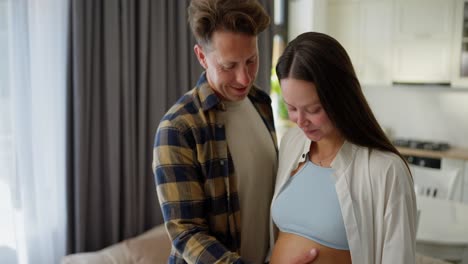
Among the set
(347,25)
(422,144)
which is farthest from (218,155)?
(347,25)

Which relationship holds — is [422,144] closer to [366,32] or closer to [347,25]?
[366,32]

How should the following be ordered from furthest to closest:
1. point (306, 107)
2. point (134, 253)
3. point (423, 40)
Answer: point (423, 40) → point (134, 253) → point (306, 107)

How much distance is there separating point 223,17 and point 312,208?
1.72ft

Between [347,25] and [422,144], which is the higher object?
[347,25]

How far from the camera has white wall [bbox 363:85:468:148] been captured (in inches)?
159

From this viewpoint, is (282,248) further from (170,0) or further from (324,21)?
(324,21)

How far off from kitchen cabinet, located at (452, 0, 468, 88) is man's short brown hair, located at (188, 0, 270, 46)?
311cm

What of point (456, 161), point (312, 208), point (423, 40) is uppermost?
point (423, 40)

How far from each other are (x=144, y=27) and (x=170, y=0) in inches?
10.1

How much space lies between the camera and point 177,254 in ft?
4.12

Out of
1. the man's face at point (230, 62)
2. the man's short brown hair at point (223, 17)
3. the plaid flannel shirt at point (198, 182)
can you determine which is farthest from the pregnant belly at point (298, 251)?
the man's short brown hair at point (223, 17)

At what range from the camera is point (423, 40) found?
12.7 feet

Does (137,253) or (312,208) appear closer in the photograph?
(312,208)

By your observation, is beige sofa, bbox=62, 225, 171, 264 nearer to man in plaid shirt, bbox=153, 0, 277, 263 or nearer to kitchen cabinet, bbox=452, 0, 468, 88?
man in plaid shirt, bbox=153, 0, 277, 263
